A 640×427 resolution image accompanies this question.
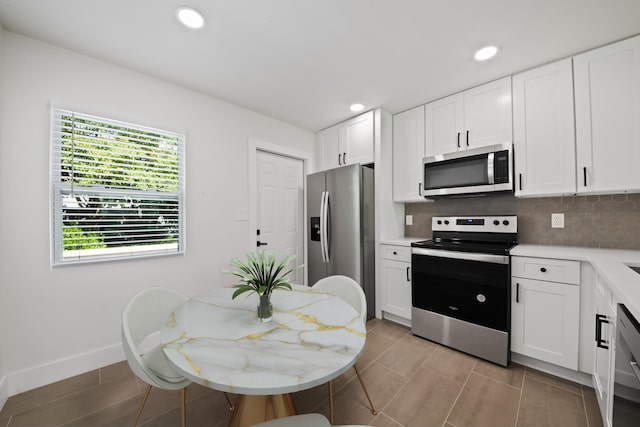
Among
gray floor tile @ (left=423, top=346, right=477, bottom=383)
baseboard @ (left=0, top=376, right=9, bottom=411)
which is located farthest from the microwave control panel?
baseboard @ (left=0, top=376, right=9, bottom=411)

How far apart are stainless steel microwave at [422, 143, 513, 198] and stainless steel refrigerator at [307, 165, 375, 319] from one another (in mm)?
663

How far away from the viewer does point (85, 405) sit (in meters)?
1.53

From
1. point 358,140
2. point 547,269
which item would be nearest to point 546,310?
point 547,269

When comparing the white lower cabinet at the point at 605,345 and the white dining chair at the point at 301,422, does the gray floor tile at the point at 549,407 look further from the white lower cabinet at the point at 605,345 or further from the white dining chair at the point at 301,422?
the white dining chair at the point at 301,422

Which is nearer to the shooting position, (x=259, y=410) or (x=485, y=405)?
(x=259, y=410)

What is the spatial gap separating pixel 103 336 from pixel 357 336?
7.10 feet

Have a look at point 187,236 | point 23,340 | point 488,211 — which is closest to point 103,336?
point 23,340

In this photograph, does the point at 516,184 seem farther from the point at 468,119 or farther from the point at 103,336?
the point at 103,336

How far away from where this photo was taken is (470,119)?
235 centimetres

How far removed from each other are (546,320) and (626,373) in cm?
93

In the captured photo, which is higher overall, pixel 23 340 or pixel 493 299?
pixel 493 299

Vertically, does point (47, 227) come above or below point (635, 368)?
above

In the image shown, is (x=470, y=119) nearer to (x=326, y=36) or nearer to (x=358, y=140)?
(x=358, y=140)

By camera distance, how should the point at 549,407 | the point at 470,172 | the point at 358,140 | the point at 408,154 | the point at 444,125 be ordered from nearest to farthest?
1. the point at 549,407
2. the point at 470,172
3. the point at 444,125
4. the point at 408,154
5. the point at 358,140
